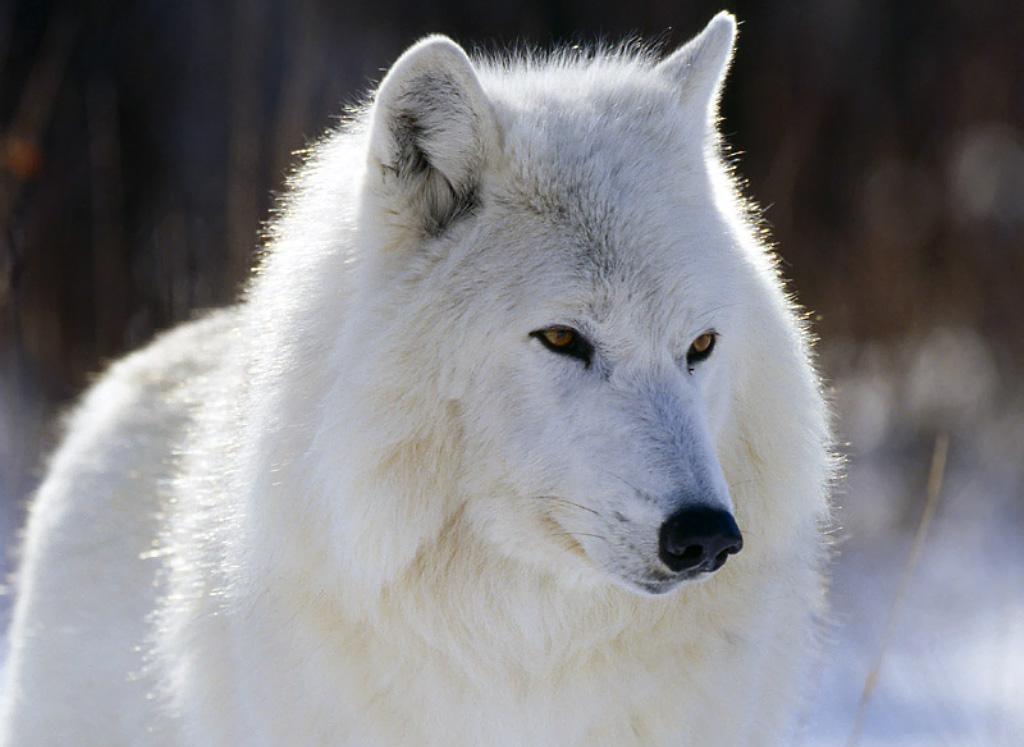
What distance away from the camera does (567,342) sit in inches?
91.6

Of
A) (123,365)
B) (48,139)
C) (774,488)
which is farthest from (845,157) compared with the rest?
(774,488)

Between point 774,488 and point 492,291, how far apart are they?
2.42ft

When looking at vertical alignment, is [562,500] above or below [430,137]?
below

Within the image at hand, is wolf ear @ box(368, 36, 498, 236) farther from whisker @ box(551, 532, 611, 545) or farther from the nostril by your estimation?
the nostril

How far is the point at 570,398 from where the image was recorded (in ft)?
7.54

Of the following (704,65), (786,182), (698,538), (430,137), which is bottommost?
(786,182)

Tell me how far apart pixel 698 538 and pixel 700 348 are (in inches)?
18.5

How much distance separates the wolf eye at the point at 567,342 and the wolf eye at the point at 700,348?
20 centimetres

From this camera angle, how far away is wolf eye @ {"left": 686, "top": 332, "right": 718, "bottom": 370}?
2402mm

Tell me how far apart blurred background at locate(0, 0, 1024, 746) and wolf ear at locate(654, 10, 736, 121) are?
4.18 m

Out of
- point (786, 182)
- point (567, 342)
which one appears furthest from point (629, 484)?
point (786, 182)

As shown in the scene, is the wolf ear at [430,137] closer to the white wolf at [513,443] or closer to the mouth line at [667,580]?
the white wolf at [513,443]

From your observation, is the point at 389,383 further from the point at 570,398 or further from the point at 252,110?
the point at 252,110

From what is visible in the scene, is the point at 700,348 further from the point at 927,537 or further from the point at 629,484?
the point at 927,537
